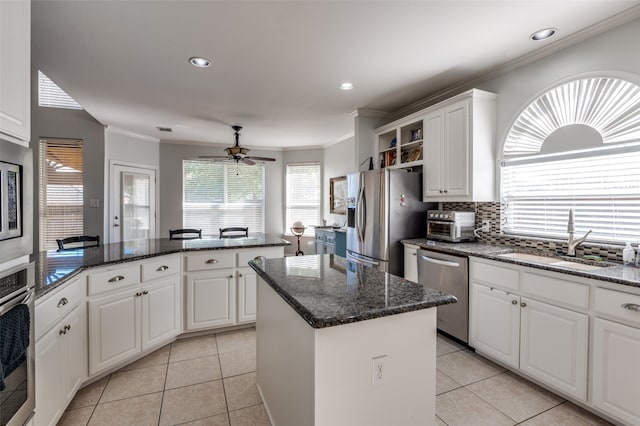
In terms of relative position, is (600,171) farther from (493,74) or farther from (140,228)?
(140,228)

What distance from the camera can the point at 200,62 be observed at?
278 centimetres

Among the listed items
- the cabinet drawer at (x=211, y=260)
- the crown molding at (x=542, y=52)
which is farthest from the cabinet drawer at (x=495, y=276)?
the cabinet drawer at (x=211, y=260)

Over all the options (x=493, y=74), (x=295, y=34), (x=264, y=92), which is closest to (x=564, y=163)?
(x=493, y=74)

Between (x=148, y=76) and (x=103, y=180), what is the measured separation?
2817 mm

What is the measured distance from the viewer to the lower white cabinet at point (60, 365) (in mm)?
1567

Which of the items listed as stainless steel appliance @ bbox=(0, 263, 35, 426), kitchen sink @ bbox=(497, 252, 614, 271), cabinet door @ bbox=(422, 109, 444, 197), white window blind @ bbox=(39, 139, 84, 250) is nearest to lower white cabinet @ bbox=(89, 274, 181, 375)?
stainless steel appliance @ bbox=(0, 263, 35, 426)

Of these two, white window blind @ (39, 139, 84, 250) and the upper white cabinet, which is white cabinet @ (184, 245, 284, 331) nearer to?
the upper white cabinet

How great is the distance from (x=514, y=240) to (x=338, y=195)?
11.2 ft

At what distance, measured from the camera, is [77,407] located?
2.03 metres

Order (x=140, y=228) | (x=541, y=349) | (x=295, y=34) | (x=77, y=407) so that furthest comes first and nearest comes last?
1. (x=140, y=228)
2. (x=295, y=34)
3. (x=541, y=349)
4. (x=77, y=407)

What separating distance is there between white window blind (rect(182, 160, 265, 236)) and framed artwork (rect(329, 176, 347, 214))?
168cm

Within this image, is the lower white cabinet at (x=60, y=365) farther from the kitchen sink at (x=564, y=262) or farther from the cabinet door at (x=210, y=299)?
the kitchen sink at (x=564, y=262)

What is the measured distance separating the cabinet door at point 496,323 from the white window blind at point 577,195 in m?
0.79

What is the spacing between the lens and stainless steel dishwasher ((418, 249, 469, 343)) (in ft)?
9.04
